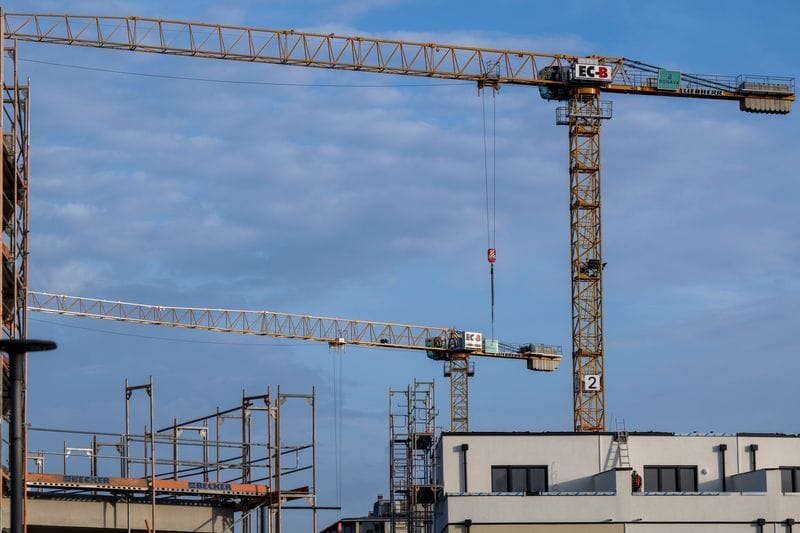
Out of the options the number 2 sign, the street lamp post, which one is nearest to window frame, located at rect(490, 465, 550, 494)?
the street lamp post

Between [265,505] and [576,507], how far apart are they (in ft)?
73.3

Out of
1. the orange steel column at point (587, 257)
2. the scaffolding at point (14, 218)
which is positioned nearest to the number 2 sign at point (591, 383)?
the orange steel column at point (587, 257)

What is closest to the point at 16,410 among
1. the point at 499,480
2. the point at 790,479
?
the point at 499,480

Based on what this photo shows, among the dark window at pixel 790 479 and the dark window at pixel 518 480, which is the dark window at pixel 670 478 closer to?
the dark window at pixel 790 479

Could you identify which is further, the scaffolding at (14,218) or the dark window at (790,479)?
the dark window at (790,479)

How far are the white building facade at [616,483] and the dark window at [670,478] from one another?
5 cm

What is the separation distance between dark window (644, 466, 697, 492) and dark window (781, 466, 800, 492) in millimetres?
4238

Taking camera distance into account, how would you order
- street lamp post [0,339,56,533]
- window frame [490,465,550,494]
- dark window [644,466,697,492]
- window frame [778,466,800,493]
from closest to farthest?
street lamp post [0,339,56,533] < window frame [778,466,800,493] < window frame [490,465,550,494] < dark window [644,466,697,492]

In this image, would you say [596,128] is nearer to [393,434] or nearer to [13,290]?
[393,434]

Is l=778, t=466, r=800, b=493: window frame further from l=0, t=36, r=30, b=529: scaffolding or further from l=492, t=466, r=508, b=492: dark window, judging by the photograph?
l=0, t=36, r=30, b=529: scaffolding

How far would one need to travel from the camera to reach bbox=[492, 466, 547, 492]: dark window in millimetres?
81562

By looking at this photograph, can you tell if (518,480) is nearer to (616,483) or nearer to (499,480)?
(499,480)

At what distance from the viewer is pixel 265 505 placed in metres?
61.6

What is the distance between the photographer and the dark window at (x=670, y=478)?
8244 cm
